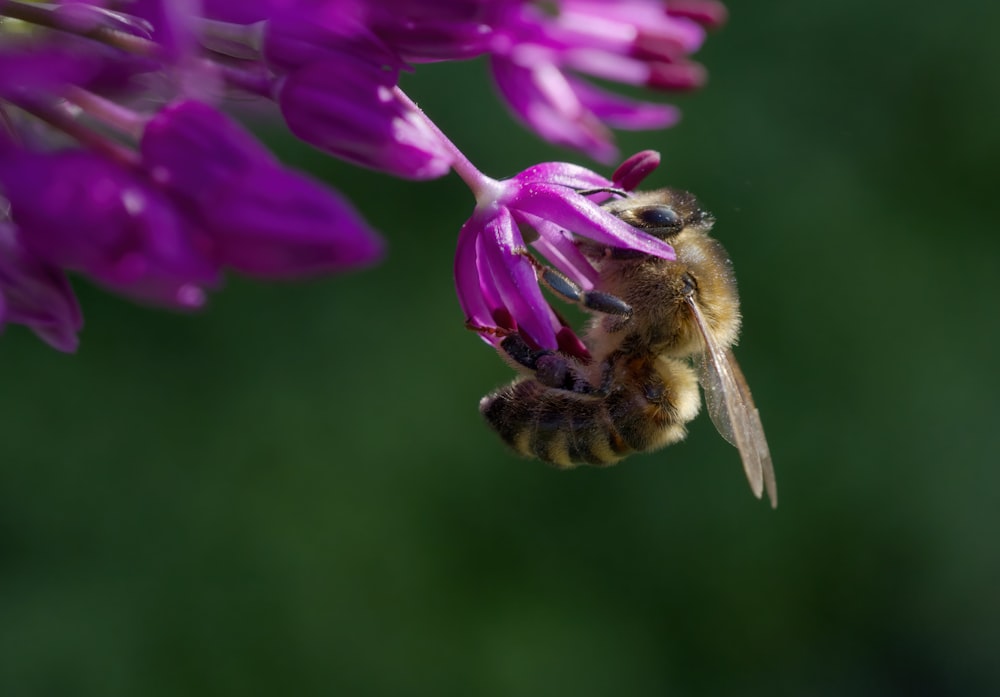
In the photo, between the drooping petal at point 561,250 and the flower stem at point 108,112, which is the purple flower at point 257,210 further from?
the drooping petal at point 561,250

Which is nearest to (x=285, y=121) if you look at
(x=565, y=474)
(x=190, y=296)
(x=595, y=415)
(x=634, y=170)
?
(x=190, y=296)

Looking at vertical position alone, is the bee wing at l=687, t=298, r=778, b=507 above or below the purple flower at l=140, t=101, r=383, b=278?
below

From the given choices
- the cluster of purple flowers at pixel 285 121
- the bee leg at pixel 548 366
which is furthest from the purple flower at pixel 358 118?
the bee leg at pixel 548 366

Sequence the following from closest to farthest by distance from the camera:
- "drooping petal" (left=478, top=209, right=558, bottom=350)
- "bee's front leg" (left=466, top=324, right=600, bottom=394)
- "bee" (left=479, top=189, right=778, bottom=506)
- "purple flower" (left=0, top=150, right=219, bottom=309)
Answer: "purple flower" (left=0, top=150, right=219, bottom=309)
"drooping petal" (left=478, top=209, right=558, bottom=350)
"bee's front leg" (left=466, top=324, right=600, bottom=394)
"bee" (left=479, top=189, right=778, bottom=506)

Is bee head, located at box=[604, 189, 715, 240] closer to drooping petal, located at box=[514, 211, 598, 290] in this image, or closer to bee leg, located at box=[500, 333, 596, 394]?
drooping petal, located at box=[514, 211, 598, 290]

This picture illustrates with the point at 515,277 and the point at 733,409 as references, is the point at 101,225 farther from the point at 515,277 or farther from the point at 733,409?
the point at 733,409

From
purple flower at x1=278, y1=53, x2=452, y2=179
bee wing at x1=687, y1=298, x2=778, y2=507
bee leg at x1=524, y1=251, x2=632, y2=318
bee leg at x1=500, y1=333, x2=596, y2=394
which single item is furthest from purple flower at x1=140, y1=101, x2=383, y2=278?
bee wing at x1=687, y1=298, x2=778, y2=507

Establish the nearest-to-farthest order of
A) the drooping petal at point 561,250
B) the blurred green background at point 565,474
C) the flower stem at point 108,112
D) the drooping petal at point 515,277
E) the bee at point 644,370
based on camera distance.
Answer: the flower stem at point 108,112 → the drooping petal at point 515,277 → the drooping petal at point 561,250 → the bee at point 644,370 → the blurred green background at point 565,474

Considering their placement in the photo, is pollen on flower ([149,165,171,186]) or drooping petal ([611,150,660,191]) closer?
pollen on flower ([149,165,171,186])
